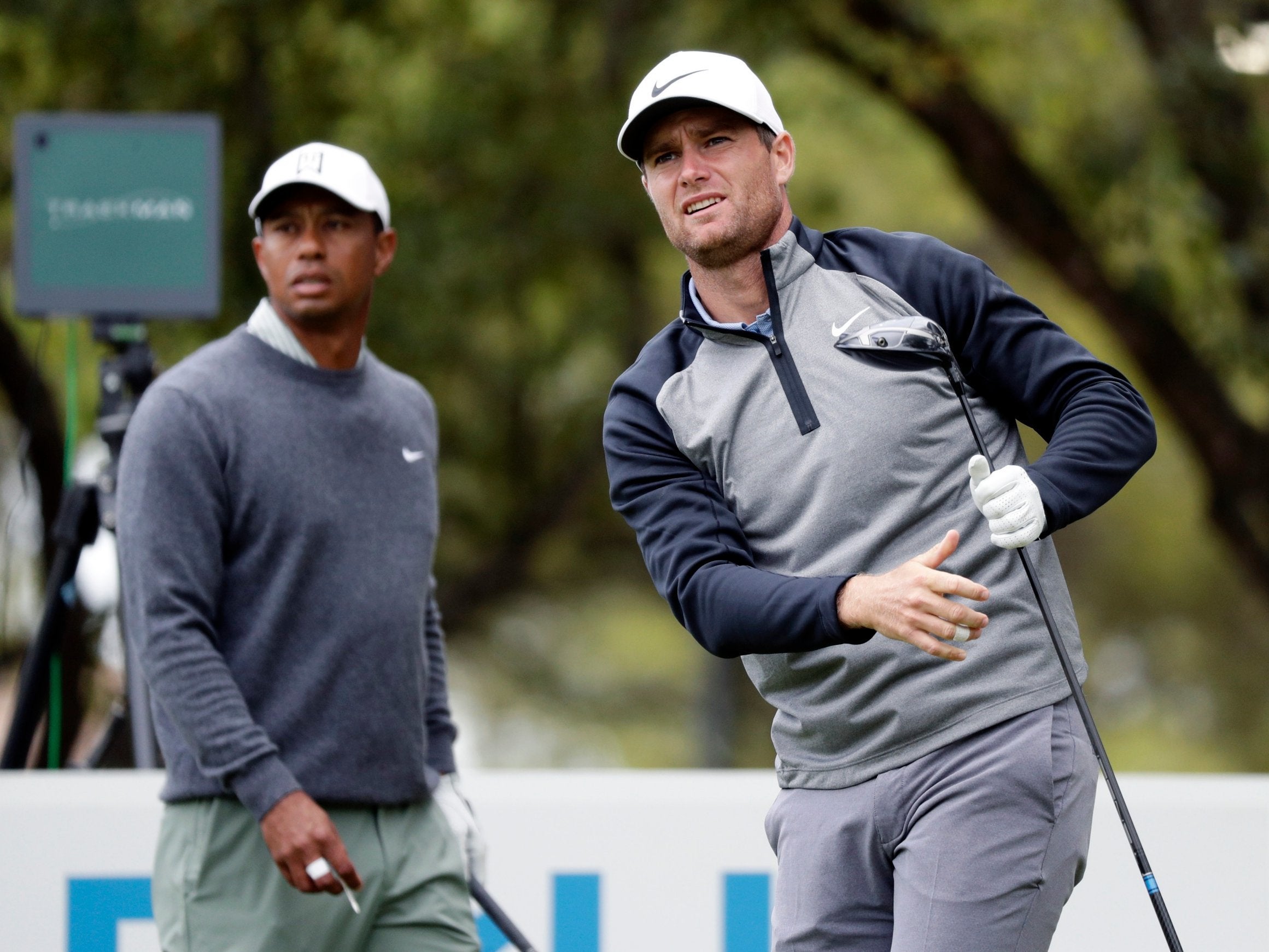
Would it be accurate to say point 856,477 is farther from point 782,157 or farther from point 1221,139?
point 1221,139

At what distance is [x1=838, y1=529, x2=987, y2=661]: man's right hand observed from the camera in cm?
217

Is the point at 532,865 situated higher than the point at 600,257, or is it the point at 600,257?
the point at 600,257

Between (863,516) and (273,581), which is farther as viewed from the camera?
(273,581)

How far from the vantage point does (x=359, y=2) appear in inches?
342

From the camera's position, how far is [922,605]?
2.17 m

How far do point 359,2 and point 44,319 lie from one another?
4.53 metres

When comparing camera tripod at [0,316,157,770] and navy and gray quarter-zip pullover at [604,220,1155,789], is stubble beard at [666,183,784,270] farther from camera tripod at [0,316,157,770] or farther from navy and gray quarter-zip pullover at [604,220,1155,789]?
camera tripod at [0,316,157,770]

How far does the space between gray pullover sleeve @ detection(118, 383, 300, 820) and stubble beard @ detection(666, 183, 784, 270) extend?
0.97 m

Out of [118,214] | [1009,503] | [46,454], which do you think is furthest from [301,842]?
[46,454]

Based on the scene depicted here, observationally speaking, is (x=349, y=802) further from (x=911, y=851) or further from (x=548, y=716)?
(x=548, y=716)

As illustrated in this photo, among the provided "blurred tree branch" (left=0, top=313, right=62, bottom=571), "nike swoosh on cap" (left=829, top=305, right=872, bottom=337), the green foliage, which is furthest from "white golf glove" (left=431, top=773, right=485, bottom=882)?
the green foliage

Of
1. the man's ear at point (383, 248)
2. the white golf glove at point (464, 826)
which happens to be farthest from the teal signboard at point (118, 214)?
the white golf glove at point (464, 826)

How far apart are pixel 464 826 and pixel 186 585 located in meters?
0.77

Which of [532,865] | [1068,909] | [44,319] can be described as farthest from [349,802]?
[44,319]
